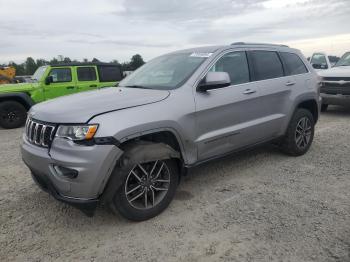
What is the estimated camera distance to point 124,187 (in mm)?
3281

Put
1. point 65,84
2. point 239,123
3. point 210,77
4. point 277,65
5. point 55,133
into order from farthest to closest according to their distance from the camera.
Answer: point 65,84 → point 277,65 → point 239,123 → point 210,77 → point 55,133

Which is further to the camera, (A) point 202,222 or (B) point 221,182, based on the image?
(B) point 221,182

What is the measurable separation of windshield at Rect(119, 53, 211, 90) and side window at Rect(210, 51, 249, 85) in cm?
21

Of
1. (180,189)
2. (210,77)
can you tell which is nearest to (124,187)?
(180,189)

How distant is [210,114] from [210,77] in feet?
1.39

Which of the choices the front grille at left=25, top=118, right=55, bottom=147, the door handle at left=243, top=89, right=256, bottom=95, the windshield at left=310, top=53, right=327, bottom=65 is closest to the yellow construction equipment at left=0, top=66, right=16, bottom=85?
the windshield at left=310, top=53, right=327, bottom=65

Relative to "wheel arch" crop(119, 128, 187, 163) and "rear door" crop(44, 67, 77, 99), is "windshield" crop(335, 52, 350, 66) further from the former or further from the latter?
"wheel arch" crop(119, 128, 187, 163)

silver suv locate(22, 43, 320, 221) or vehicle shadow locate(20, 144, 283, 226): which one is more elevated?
silver suv locate(22, 43, 320, 221)

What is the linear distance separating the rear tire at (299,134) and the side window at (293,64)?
23.6 inches

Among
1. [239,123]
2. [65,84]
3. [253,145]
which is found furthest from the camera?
[65,84]

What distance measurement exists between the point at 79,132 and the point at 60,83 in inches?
296

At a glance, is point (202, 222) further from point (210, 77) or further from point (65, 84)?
point (65, 84)

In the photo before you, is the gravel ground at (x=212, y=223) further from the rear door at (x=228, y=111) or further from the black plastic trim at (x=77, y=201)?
the rear door at (x=228, y=111)

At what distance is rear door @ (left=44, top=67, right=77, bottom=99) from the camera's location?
9828 mm
